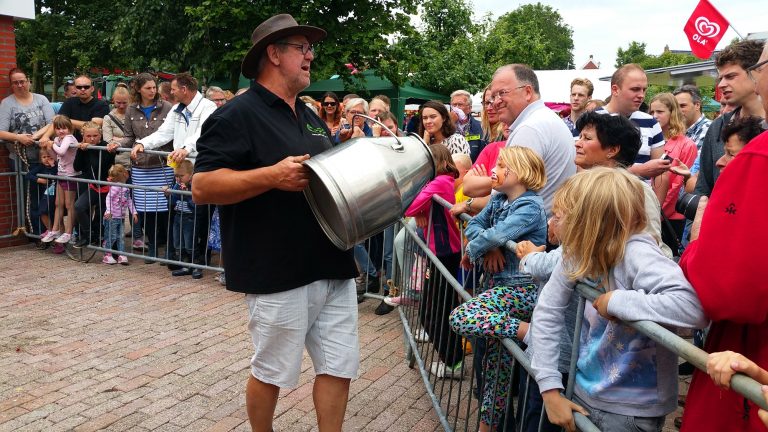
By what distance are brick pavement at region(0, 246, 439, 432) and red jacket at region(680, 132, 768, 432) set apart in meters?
2.31

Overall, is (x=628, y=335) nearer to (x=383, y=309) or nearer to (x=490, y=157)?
(x=490, y=157)

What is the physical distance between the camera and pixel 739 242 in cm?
154

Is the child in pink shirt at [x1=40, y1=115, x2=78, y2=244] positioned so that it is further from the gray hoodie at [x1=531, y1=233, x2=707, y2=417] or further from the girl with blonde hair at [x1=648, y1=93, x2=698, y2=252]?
the gray hoodie at [x1=531, y1=233, x2=707, y2=417]

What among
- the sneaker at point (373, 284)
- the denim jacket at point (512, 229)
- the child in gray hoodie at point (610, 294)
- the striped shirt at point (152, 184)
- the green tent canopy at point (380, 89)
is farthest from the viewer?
the green tent canopy at point (380, 89)

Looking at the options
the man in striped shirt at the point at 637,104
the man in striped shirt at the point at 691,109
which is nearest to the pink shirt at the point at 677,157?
the man in striped shirt at the point at 637,104

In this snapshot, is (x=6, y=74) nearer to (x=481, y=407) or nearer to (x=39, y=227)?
(x=39, y=227)

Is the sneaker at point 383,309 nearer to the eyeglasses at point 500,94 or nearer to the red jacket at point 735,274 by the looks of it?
the eyeglasses at point 500,94

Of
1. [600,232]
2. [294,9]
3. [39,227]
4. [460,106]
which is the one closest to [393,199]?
[600,232]

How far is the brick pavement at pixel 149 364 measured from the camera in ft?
12.6

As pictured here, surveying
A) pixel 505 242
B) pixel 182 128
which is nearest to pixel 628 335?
pixel 505 242

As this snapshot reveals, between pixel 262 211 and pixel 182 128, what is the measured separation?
4.51 meters

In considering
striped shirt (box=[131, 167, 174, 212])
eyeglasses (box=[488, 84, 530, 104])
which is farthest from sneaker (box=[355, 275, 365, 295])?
eyeglasses (box=[488, 84, 530, 104])

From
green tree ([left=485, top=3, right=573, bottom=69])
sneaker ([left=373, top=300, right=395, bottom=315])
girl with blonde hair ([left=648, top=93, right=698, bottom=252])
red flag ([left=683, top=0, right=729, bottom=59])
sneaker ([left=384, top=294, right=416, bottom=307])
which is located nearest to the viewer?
sneaker ([left=384, top=294, right=416, bottom=307])

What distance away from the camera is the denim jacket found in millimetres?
3143
